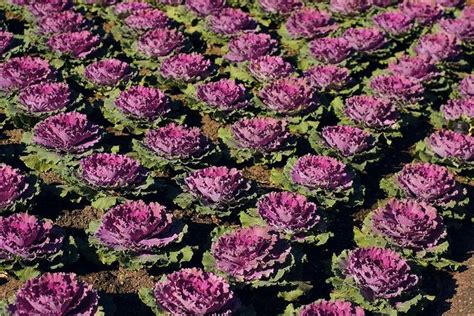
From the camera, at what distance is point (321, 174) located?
6.85 meters

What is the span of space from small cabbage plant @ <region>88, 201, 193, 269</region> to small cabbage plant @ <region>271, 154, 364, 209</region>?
1.36 metres

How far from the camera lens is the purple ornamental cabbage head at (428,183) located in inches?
273

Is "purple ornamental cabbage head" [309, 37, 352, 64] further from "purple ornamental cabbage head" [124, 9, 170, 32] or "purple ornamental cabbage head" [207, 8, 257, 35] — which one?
"purple ornamental cabbage head" [124, 9, 170, 32]

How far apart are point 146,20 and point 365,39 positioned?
9.66 ft

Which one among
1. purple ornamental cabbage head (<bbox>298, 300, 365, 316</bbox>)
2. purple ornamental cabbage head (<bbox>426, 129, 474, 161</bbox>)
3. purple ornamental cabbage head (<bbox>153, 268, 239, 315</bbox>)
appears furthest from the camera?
purple ornamental cabbage head (<bbox>426, 129, 474, 161</bbox>)

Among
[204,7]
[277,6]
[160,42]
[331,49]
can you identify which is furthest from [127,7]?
[331,49]

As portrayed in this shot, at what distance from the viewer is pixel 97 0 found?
1056 cm

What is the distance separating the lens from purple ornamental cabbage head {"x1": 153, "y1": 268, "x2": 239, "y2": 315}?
521cm

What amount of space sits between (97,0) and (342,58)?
373 centimetres

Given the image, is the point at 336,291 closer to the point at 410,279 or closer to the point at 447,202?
the point at 410,279

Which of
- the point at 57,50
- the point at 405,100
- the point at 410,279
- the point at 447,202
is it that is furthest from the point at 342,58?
the point at 410,279

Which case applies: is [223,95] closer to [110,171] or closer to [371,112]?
[371,112]

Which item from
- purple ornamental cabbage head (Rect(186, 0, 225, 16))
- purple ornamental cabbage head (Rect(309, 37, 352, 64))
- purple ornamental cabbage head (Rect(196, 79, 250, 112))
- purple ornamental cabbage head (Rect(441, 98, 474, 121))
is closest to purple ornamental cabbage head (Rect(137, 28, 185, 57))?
purple ornamental cabbage head (Rect(186, 0, 225, 16))

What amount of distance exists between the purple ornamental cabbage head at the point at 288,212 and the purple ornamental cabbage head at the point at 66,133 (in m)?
1.95
